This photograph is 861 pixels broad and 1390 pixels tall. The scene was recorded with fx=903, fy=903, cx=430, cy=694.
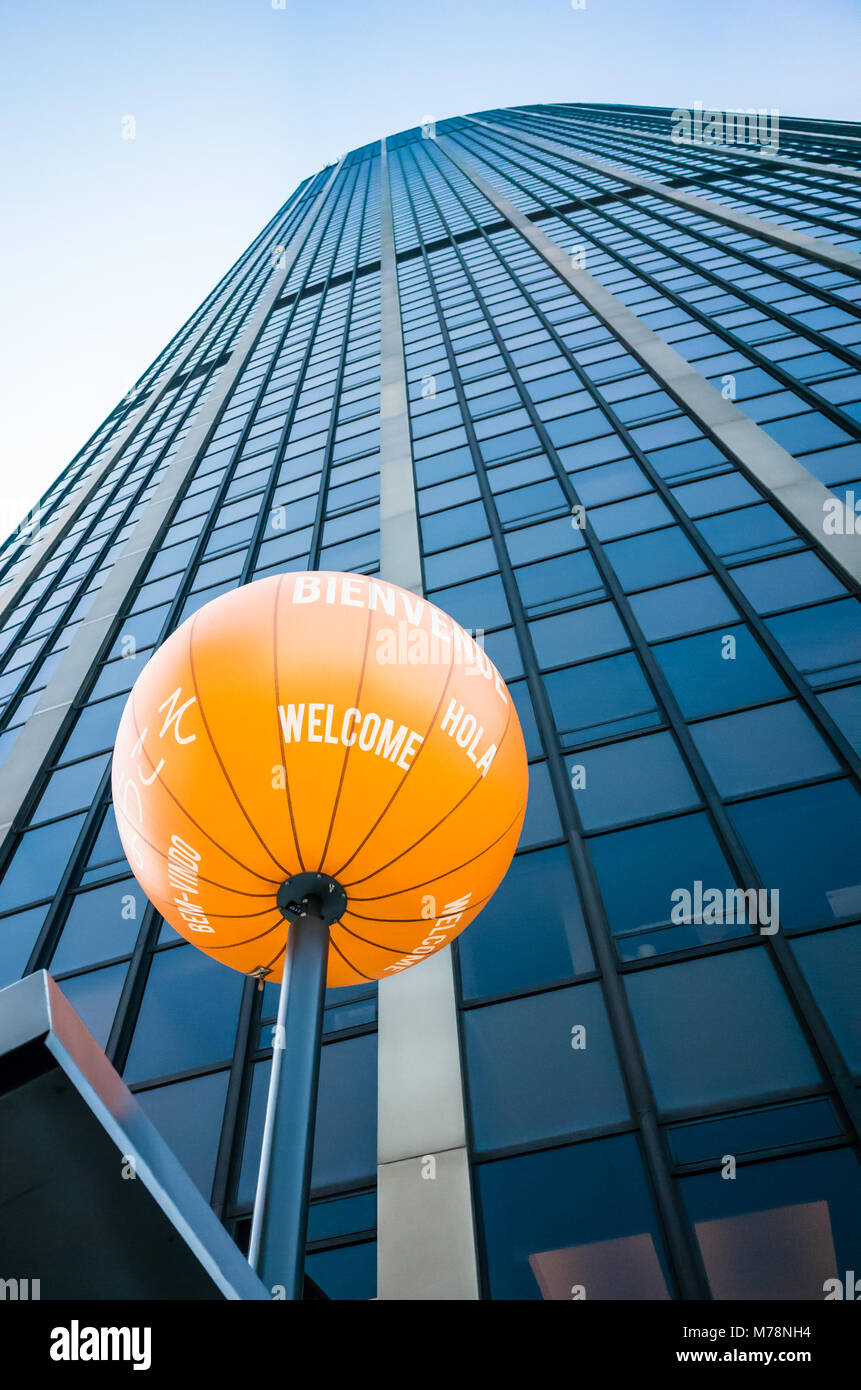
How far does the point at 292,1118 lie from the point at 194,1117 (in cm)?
557

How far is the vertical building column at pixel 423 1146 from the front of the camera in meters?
5.87

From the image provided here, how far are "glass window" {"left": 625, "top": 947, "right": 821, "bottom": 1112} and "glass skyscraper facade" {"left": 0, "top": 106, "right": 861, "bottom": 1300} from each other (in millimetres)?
25

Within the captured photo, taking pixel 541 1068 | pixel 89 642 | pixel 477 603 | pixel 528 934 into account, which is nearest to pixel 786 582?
pixel 477 603

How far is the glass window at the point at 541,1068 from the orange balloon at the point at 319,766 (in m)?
3.60

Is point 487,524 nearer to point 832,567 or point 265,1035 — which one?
point 832,567

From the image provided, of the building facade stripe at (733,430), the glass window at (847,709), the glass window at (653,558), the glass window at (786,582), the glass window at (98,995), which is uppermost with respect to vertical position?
the building facade stripe at (733,430)

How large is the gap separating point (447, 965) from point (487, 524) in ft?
27.8

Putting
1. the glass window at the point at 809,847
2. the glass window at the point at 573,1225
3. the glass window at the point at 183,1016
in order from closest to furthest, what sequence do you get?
the glass window at the point at 573,1225 → the glass window at the point at 809,847 → the glass window at the point at 183,1016

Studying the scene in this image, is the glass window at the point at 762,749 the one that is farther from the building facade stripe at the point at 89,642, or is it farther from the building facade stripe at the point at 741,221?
the building facade stripe at the point at 741,221

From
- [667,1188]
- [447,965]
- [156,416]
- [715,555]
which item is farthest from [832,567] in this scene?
[156,416]

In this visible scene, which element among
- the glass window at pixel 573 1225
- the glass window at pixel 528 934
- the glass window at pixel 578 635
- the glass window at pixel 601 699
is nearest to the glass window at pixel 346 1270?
the glass window at pixel 573 1225

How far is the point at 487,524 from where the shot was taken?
48.2ft

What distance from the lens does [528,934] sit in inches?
323

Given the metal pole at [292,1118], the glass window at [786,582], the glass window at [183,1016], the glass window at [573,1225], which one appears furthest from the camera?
the glass window at [786,582]
